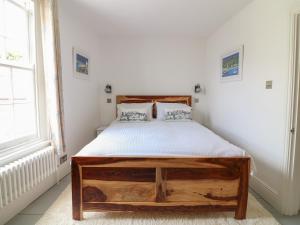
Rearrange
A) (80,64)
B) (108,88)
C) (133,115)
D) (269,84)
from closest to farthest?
(269,84), (80,64), (133,115), (108,88)

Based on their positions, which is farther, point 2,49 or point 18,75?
point 18,75

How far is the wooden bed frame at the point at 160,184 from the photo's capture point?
1810 millimetres

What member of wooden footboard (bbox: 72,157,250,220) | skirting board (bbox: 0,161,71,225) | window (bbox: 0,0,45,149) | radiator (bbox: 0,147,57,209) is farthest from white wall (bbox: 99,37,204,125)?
wooden footboard (bbox: 72,157,250,220)

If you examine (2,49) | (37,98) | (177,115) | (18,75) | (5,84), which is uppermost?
(2,49)

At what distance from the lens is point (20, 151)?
77.1 inches

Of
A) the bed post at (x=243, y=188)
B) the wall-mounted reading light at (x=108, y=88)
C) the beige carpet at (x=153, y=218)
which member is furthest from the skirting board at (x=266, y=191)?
the wall-mounted reading light at (x=108, y=88)

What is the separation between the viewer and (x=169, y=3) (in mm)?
2619

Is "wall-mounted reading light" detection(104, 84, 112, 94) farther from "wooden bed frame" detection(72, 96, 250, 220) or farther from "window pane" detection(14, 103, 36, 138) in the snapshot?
"wooden bed frame" detection(72, 96, 250, 220)

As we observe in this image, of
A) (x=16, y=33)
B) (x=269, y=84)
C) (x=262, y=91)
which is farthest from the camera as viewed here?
(x=262, y=91)

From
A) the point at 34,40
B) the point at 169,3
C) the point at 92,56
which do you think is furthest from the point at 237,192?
the point at 92,56

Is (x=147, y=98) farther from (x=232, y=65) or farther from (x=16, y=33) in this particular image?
(x=16, y=33)

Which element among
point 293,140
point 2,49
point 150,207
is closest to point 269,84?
point 293,140

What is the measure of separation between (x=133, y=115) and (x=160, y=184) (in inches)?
75.7

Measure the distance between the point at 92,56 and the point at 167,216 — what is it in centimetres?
307
